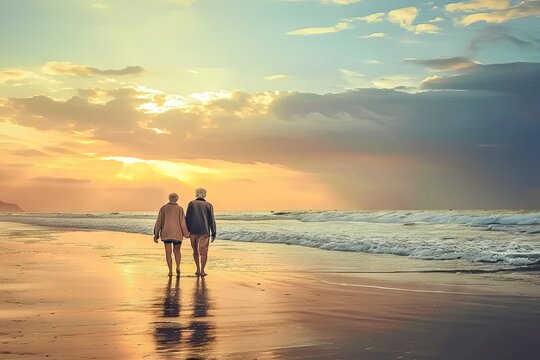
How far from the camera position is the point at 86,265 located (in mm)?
16938

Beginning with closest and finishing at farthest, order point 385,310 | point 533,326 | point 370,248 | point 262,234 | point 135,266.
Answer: point 533,326
point 385,310
point 135,266
point 370,248
point 262,234

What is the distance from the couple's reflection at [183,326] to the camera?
670 cm

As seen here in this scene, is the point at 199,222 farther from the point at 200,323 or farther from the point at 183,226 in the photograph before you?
the point at 200,323

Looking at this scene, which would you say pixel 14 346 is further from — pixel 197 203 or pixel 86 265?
pixel 86 265

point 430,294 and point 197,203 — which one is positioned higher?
point 197,203

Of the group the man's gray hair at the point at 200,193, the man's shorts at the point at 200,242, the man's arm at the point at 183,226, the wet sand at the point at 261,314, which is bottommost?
the wet sand at the point at 261,314

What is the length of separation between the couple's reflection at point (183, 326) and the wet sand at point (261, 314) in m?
0.02

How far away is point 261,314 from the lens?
8.98 metres

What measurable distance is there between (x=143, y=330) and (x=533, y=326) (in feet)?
17.2

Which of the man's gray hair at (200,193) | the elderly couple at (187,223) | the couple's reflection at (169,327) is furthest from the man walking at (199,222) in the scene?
the couple's reflection at (169,327)

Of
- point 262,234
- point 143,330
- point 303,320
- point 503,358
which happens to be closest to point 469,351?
point 503,358

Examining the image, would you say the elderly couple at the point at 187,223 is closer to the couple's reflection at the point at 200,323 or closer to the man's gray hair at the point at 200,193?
the man's gray hair at the point at 200,193

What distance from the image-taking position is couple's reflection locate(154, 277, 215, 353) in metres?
6.70

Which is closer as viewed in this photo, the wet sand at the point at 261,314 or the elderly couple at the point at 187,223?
the wet sand at the point at 261,314
